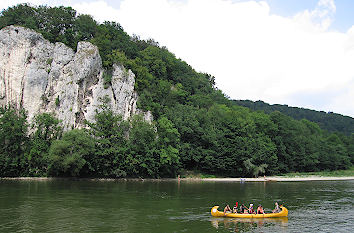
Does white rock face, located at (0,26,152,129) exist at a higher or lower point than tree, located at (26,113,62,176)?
higher

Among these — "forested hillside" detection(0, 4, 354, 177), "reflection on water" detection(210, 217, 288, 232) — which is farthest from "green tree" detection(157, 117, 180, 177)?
"reflection on water" detection(210, 217, 288, 232)

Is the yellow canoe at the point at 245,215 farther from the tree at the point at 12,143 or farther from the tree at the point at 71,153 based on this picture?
the tree at the point at 12,143

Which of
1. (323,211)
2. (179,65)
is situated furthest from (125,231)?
(179,65)

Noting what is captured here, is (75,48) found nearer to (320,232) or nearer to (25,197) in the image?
(25,197)

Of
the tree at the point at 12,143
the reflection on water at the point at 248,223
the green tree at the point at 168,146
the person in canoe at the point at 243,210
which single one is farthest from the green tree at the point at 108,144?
the reflection on water at the point at 248,223

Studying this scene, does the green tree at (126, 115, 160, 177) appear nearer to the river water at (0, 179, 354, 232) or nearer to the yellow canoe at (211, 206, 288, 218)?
the river water at (0, 179, 354, 232)

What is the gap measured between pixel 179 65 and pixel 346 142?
2854 inches

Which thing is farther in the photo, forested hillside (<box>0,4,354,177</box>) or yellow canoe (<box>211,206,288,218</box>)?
forested hillside (<box>0,4,354,177</box>)

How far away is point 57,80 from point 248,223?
55990mm

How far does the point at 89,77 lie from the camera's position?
222 feet

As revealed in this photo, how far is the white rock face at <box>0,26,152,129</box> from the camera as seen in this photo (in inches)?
2569

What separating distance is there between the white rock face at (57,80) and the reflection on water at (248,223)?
44.3 m

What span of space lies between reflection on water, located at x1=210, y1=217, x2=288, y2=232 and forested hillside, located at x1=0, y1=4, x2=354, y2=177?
1367 inches

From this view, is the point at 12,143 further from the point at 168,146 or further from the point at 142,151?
the point at 168,146
